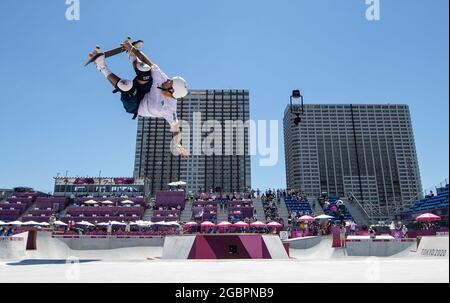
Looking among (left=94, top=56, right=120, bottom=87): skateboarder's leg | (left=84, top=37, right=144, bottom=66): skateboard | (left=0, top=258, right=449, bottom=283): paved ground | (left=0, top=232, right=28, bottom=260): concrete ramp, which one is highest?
(left=84, top=37, right=144, bottom=66): skateboard

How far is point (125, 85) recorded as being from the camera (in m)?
13.0

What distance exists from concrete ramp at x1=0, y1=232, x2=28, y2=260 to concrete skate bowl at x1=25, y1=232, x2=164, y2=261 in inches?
87.1

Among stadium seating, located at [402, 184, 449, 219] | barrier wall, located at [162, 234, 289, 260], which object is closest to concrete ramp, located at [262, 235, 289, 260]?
barrier wall, located at [162, 234, 289, 260]

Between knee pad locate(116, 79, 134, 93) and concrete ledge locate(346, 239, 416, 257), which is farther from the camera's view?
concrete ledge locate(346, 239, 416, 257)

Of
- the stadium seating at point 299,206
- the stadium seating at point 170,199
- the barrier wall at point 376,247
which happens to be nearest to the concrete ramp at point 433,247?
the barrier wall at point 376,247

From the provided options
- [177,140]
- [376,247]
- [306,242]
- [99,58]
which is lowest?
[306,242]

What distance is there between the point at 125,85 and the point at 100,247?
1847 centimetres

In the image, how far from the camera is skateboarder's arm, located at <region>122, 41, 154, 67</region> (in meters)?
12.9

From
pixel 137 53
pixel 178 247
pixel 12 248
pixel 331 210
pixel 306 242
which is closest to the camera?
pixel 137 53

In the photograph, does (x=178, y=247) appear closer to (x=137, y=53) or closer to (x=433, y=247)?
(x=137, y=53)

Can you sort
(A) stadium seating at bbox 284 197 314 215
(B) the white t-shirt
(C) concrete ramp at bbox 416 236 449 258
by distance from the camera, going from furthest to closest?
(A) stadium seating at bbox 284 197 314 215 → (C) concrete ramp at bbox 416 236 449 258 → (B) the white t-shirt

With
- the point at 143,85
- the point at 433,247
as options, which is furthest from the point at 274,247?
the point at 143,85

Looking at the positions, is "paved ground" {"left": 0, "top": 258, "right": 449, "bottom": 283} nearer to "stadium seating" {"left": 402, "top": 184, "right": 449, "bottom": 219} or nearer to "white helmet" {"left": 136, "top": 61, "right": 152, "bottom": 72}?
"white helmet" {"left": 136, "top": 61, "right": 152, "bottom": 72}

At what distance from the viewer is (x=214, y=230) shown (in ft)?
120
